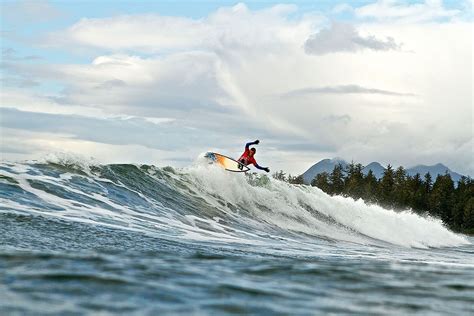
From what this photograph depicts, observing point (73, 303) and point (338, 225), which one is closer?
point (73, 303)

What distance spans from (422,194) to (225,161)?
82700 mm

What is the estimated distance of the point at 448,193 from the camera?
340 feet

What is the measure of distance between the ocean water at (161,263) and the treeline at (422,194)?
8011 centimetres

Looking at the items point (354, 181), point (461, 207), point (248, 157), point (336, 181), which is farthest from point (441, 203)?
point (248, 157)

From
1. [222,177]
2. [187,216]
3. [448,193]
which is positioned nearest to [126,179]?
[187,216]

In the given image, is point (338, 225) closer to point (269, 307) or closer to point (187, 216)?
point (187, 216)

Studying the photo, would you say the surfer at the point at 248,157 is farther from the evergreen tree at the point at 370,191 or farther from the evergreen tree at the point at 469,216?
the evergreen tree at the point at 370,191

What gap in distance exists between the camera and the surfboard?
27.7 meters

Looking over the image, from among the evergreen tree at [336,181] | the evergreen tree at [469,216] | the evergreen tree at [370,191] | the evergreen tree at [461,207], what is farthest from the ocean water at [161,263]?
the evergreen tree at [336,181]

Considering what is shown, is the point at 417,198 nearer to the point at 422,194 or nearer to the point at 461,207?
the point at 422,194

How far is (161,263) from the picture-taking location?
8.34 meters

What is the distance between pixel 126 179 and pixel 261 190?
25.9 feet

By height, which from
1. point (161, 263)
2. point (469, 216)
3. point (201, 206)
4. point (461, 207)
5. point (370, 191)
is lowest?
point (161, 263)

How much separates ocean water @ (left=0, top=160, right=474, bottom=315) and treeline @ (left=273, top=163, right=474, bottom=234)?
8011 centimetres
